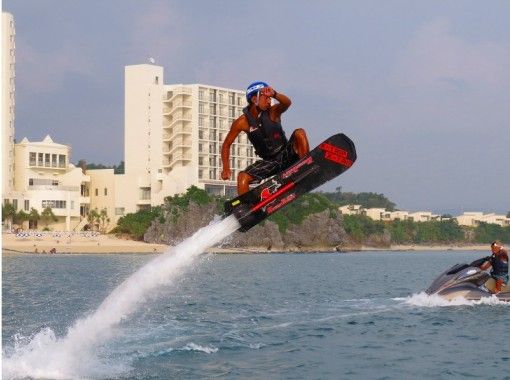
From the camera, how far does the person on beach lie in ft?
53.0

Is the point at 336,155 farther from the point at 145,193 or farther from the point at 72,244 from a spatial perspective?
the point at 145,193

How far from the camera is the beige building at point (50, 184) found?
421ft

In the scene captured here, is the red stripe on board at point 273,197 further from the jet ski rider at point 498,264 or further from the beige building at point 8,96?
the beige building at point 8,96

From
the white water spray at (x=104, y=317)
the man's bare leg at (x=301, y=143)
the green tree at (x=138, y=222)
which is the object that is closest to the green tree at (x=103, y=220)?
the green tree at (x=138, y=222)

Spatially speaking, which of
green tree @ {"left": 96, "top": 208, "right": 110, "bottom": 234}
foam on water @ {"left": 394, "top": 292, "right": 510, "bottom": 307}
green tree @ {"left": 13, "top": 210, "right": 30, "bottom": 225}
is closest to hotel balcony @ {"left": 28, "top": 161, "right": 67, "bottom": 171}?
green tree @ {"left": 96, "top": 208, "right": 110, "bottom": 234}

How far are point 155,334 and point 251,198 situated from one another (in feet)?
32.8

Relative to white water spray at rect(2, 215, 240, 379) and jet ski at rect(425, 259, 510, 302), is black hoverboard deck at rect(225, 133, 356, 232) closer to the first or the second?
white water spray at rect(2, 215, 240, 379)

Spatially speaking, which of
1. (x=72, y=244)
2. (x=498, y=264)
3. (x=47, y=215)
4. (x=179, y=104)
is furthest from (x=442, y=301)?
(x=179, y=104)

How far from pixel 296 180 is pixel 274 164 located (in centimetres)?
50

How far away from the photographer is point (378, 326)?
29.0 meters

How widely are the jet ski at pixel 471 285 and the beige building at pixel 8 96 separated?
102m

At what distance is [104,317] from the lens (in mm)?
20672

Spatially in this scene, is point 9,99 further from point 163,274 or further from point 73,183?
point 163,274

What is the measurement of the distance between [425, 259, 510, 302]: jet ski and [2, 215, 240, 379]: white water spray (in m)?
16.4
